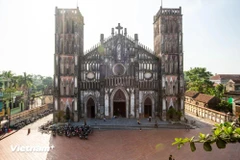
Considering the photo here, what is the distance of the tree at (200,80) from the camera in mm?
49312

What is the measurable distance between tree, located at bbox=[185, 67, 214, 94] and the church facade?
20549 mm

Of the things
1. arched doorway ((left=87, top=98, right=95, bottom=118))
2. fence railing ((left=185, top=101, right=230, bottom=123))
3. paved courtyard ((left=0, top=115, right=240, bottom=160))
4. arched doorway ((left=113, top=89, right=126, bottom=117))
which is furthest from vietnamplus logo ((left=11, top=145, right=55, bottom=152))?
fence railing ((left=185, top=101, right=230, bottom=123))

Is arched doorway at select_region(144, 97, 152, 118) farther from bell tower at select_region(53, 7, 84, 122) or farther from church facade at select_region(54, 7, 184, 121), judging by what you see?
bell tower at select_region(53, 7, 84, 122)

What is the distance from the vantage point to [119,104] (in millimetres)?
33250

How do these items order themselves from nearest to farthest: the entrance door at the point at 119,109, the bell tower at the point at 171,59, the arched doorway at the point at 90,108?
the bell tower at the point at 171,59 → the arched doorway at the point at 90,108 → the entrance door at the point at 119,109

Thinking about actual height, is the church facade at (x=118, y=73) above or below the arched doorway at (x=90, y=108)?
above

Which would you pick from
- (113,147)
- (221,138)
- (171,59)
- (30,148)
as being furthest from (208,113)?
(221,138)

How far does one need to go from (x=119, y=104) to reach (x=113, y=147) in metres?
14.3

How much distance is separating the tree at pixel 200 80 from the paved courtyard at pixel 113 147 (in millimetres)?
26326

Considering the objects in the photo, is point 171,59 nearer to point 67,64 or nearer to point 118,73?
point 118,73

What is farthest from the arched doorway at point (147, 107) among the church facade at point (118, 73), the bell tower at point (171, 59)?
the bell tower at point (171, 59)

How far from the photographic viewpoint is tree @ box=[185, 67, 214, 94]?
4931 centimetres

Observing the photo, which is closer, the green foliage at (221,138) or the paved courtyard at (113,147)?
the green foliage at (221,138)

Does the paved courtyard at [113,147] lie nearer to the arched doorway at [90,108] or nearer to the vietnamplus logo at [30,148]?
the vietnamplus logo at [30,148]
